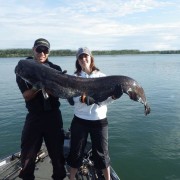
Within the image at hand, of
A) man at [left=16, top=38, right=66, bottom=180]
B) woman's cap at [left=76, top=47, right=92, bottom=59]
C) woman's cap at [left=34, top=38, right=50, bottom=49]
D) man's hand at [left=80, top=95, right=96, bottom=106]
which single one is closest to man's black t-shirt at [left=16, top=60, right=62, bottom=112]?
man at [left=16, top=38, right=66, bottom=180]

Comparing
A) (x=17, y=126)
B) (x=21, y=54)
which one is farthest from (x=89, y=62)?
(x=21, y=54)

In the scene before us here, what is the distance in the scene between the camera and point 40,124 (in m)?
5.88

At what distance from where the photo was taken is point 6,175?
717 cm

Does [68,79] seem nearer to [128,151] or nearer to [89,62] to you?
[89,62]

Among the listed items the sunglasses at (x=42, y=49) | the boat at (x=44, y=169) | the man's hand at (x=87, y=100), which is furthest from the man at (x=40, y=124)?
the boat at (x=44, y=169)

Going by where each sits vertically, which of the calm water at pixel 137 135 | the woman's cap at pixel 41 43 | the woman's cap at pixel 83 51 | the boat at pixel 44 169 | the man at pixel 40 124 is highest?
the woman's cap at pixel 41 43

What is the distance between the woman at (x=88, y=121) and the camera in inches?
230

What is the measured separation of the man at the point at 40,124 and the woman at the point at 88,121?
0.99ft

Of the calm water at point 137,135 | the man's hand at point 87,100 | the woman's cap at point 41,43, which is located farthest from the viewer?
the calm water at point 137,135

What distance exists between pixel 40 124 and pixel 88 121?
955 mm

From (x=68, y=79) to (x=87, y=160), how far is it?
8.27ft

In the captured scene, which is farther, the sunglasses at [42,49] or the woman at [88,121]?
the woman at [88,121]

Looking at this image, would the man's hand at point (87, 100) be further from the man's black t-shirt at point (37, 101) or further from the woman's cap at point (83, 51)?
the woman's cap at point (83, 51)

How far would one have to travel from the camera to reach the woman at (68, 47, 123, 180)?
585 centimetres
